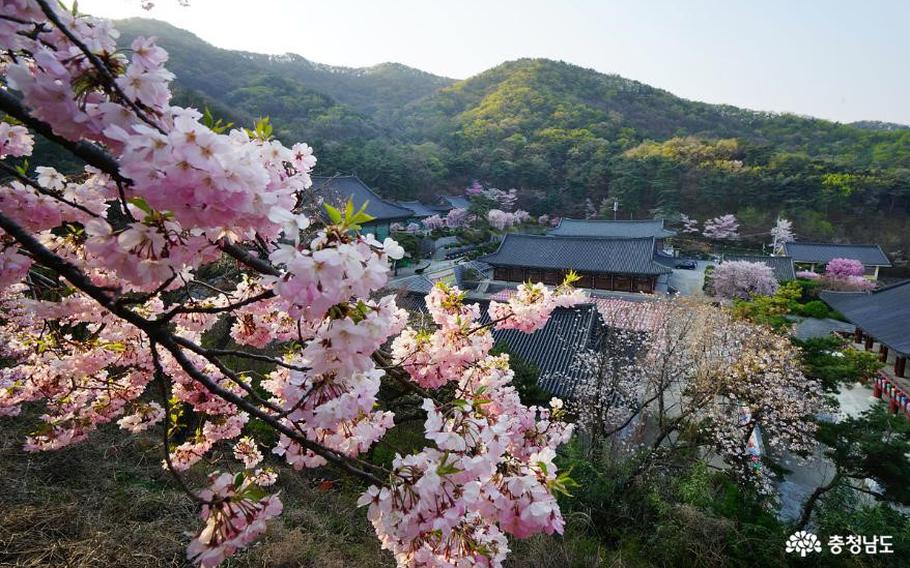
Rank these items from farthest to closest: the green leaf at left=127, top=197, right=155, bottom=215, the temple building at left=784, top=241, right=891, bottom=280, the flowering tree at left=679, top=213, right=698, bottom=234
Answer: the flowering tree at left=679, top=213, right=698, bottom=234 → the temple building at left=784, top=241, right=891, bottom=280 → the green leaf at left=127, top=197, right=155, bottom=215

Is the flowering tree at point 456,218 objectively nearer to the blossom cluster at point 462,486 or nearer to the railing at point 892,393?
the railing at point 892,393

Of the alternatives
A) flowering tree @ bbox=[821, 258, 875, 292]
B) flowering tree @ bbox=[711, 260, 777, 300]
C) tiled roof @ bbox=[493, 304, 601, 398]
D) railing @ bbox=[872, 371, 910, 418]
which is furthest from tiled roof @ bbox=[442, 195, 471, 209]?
railing @ bbox=[872, 371, 910, 418]

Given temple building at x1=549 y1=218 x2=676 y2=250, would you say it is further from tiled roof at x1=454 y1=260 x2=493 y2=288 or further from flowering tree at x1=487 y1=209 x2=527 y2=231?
tiled roof at x1=454 y1=260 x2=493 y2=288

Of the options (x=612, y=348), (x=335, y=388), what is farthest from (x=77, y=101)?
(x=612, y=348)

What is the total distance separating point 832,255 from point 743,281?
14527mm

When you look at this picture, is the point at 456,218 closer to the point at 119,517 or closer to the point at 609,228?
the point at 609,228

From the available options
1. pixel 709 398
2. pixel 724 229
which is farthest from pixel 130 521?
pixel 724 229

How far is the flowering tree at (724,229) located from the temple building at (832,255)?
27.0 feet

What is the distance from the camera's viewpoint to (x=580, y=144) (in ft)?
206

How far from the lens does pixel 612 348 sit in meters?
12.3

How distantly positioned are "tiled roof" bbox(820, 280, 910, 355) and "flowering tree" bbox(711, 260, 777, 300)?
805 cm

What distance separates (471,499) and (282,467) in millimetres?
7377

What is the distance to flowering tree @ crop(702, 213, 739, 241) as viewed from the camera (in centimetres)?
4522

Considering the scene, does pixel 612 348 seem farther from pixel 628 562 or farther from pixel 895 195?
pixel 895 195
